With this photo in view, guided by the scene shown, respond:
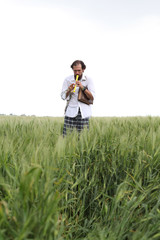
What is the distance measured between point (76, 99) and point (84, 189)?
6.70 feet

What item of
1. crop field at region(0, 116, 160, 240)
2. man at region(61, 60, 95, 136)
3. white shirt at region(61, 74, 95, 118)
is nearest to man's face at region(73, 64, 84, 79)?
man at region(61, 60, 95, 136)

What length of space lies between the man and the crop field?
3.92ft

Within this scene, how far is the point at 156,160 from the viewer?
159cm

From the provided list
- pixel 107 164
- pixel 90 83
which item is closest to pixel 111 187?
pixel 107 164

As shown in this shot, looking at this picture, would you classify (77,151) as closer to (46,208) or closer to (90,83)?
(46,208)

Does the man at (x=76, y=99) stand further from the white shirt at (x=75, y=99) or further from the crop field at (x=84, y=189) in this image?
the crop field at (x=84, y=189)

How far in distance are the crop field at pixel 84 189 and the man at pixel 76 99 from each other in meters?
1.20

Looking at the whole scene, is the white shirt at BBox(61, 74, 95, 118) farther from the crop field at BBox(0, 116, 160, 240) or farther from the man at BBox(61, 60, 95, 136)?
the crop field at BBox(0, 116, 160, 240)

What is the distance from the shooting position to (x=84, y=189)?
1.48m

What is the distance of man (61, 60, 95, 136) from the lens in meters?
3.25

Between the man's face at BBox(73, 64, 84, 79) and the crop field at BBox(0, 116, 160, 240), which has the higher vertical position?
the man's face at BBox(73, 64, 84, 79)

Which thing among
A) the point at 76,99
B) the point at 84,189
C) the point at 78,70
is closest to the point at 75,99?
the point at 76,99

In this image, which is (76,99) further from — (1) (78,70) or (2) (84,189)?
(2) (84,189)

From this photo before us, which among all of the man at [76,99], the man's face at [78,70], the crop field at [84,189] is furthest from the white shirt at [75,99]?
the crop field at [84,189]
